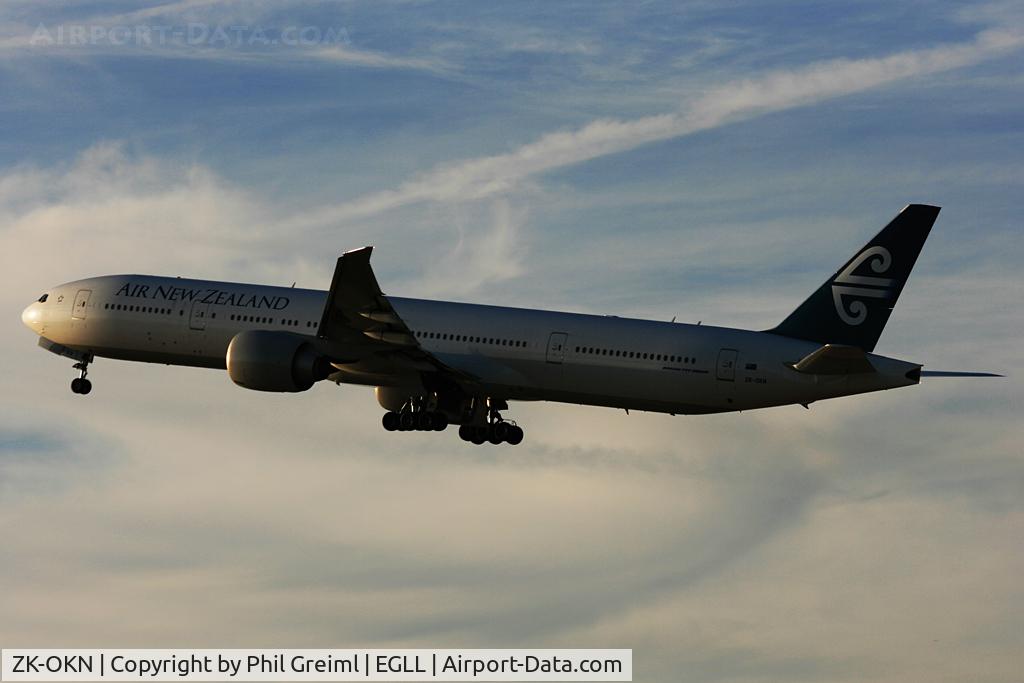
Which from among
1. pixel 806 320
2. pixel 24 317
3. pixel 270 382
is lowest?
pixel 270 382

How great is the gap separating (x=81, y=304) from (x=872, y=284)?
90.2ft

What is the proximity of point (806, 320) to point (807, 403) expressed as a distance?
104 inches

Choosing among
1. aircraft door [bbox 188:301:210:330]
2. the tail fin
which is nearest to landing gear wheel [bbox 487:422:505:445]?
aircraft door [bbox 188:301:210:330]

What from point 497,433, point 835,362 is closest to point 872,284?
point 835,362

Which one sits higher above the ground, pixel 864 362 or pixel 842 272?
pixel 842 272

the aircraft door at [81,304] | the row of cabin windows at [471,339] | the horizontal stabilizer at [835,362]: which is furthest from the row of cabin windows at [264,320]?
the horizontal stabilizer at [835,362]

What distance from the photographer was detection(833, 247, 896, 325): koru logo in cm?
4316

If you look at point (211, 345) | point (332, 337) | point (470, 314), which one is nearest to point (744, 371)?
point (470, 314)

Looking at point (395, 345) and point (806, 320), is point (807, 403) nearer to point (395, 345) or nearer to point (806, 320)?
point (806, 320)

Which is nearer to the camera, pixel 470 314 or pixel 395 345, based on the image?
pixel 395 345

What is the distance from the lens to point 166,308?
161ft

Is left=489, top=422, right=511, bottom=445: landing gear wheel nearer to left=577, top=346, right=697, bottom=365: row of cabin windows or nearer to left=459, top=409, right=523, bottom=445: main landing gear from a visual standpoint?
left=459, top=409, right=523, bottom=445: main landing gear

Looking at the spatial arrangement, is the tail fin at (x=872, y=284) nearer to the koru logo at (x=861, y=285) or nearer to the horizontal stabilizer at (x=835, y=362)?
the koru logo at (x=861, y=285)

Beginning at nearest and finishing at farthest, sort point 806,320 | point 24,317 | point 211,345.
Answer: point 806,320 < point 211,345 < point 24,317
